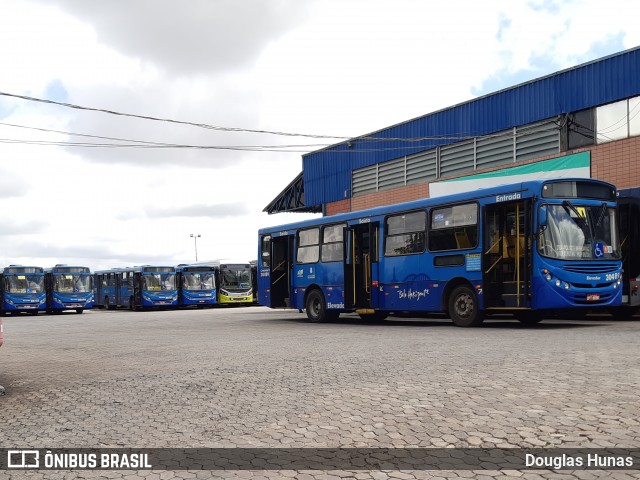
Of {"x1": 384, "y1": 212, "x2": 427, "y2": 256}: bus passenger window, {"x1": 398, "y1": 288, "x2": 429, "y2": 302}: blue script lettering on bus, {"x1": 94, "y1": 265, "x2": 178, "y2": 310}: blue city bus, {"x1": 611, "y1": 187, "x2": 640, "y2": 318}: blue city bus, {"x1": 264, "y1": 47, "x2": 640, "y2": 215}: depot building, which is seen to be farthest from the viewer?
{"x1": 94, "y1": 265, "x2": 178, "y2": 310}: blue city bus

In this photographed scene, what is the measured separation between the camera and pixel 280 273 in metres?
23.0

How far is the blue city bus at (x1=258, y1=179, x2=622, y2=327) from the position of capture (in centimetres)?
1479

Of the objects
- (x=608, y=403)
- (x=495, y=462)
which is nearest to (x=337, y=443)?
(x=495, y=462)

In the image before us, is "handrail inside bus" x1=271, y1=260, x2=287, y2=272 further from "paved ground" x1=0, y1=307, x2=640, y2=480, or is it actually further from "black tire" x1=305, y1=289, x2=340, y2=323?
"paved ground" x1=0, y1=307, x2=640, y2=480

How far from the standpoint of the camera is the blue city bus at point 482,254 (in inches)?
582

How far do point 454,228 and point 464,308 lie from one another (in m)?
1.90

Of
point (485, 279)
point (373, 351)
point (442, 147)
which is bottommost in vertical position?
point (373, 351)

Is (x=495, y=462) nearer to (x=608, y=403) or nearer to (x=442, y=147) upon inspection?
(x=608, y=403)

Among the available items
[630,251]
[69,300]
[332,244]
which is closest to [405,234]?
[332,244]

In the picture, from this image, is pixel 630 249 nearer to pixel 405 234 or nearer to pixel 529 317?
pixel 529 317

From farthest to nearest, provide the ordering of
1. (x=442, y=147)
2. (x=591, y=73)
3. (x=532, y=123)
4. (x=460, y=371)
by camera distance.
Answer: (x=442, y=147)
(x=532, y=123)
(x=591, y=73)
(x=460, y=371)

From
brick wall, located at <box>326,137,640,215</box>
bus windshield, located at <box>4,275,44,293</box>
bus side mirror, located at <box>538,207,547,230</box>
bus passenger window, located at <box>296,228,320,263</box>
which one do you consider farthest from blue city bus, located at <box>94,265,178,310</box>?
bus side mirror, located at <box>538,207,547,230</box>

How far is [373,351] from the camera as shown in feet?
36.2

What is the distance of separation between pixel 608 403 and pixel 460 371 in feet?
7.83
